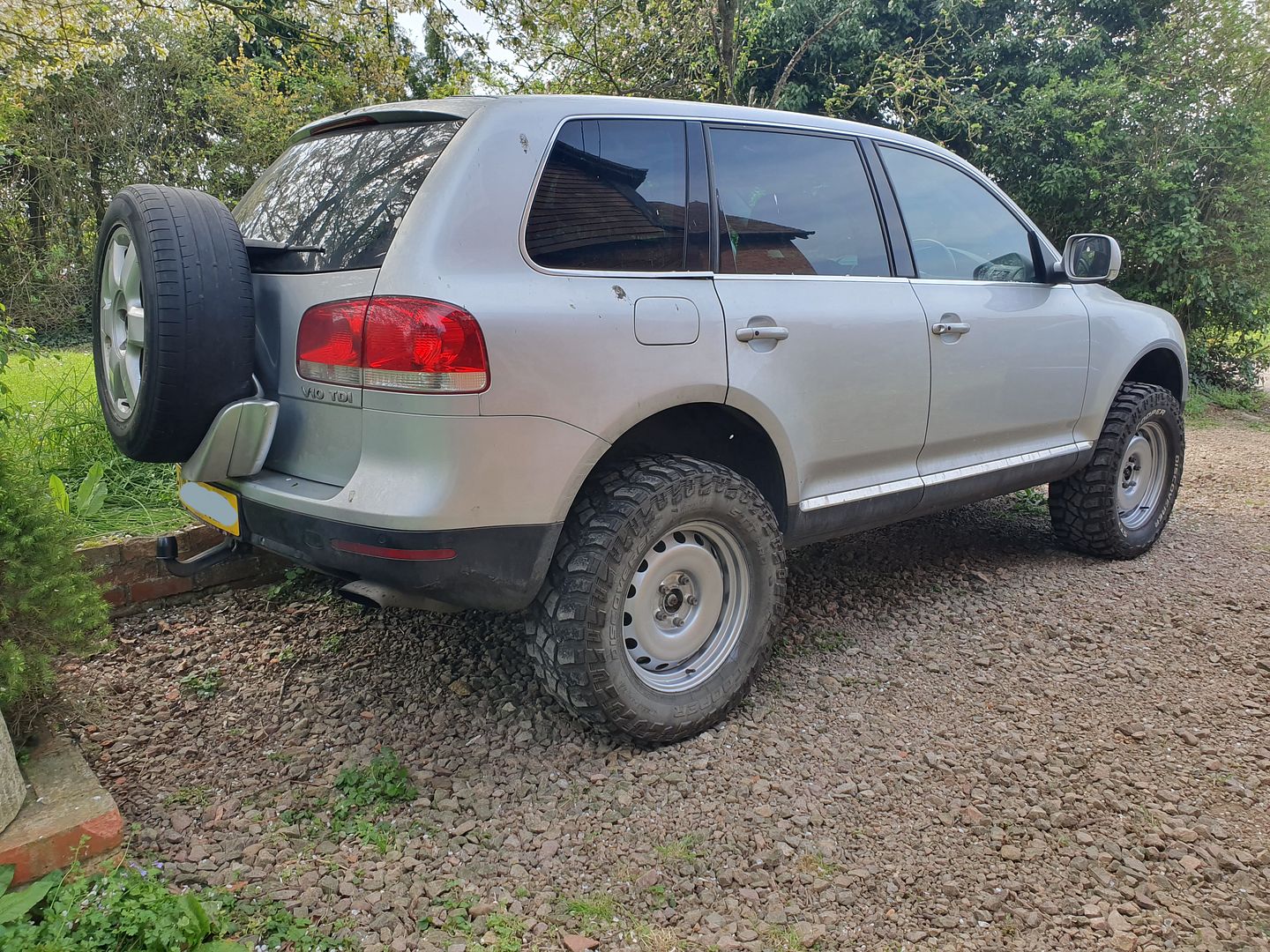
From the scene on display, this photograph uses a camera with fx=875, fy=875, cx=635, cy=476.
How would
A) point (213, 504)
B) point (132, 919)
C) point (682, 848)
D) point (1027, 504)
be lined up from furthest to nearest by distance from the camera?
point (1027, 504) < point (213, 504) < point (682, 848) < point (132, 919)

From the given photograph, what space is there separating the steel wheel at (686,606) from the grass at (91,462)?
2.20 m

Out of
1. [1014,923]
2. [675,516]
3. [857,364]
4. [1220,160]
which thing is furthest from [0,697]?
[1220,160]

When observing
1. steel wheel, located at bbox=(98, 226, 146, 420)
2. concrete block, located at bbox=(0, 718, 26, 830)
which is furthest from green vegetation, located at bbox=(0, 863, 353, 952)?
steel wheel, located at bbox=(98, 226, 146, 420)

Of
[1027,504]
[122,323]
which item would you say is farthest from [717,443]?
[1027,504]

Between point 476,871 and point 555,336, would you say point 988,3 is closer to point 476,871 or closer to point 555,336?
point 555,336

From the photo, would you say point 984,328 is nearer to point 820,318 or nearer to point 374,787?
point 820,318

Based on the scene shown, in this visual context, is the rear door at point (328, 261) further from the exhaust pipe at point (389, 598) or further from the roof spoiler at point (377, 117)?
the exhaust pipe at point (389, 598)

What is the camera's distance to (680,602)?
2.81 metres

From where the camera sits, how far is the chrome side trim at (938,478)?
3.10 m

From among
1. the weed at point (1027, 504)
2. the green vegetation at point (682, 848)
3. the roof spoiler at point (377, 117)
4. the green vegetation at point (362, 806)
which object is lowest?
the green vegetation at point (682, 848)

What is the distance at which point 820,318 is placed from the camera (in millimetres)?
2918

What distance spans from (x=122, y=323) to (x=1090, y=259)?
386 centimetres

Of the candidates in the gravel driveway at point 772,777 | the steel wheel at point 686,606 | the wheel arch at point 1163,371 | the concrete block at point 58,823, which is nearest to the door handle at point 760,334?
the steel wheel at point 686,606

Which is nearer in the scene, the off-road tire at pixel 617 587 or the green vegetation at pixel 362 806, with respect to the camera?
the green vegetation at pixel 362 806
